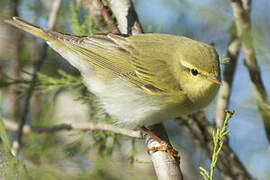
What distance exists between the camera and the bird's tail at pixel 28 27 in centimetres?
291

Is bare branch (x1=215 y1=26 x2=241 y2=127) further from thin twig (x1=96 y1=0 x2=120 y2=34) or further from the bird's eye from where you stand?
thin twig (x1=96 y1=0 x2=120 y2=34)

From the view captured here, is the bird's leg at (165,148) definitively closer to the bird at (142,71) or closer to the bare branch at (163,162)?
the bare branch at (163,162)

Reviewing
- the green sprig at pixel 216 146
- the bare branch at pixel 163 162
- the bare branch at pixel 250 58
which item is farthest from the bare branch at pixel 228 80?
the green sprig at pixel 216 146

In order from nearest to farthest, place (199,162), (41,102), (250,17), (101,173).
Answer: (101,173)
(250,17)
(199,162)
(41,102)

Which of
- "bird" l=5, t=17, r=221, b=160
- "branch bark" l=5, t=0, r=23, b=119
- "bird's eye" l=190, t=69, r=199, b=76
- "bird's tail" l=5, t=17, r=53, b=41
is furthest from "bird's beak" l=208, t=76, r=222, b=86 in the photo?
"branch bark" l=5, t=0, r=23, b=119

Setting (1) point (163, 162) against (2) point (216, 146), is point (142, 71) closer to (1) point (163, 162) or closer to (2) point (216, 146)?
(1) point (163, 162)

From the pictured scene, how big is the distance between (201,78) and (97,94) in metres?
0.85

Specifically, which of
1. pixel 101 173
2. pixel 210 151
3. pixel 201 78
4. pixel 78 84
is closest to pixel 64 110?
pixel 78 84

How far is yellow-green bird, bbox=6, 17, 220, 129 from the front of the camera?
2.65 meters

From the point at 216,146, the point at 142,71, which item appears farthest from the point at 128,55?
the point at 216,146

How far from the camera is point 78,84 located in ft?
10.5

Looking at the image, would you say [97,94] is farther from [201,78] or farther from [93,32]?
[201,78]

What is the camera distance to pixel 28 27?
2939 mm

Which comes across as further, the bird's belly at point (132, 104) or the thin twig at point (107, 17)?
the bird's belly at point (132, 104)
